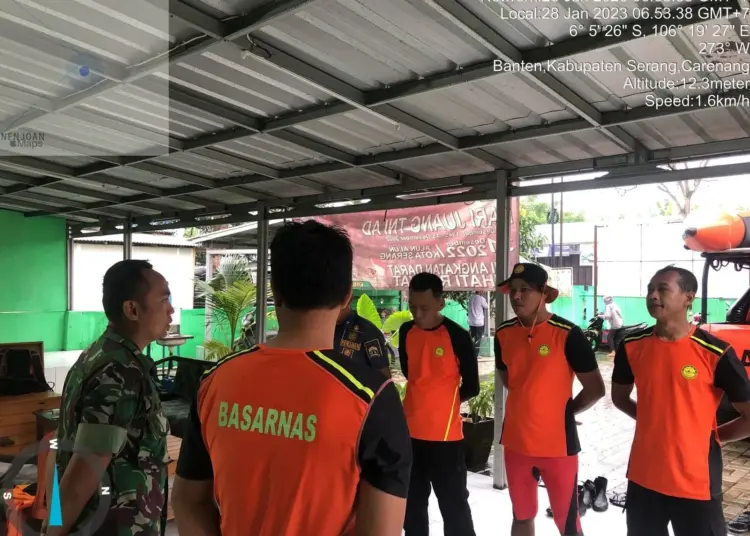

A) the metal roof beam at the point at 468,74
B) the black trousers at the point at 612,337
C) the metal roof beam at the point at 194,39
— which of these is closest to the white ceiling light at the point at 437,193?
the metal roof beam at the point at 468,74

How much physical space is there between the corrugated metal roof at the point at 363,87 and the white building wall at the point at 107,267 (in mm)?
5440

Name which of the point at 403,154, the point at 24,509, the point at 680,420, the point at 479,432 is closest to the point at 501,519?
the point at 479,432

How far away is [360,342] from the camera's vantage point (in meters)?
3.16

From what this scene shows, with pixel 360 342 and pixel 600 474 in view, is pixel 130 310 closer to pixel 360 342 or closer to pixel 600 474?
pixel 360 342

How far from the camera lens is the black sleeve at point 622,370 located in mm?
2676

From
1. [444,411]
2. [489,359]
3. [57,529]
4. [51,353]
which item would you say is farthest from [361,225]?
[489,359]

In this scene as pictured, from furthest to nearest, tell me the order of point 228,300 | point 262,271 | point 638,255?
point 638,255, point 228,300, point 262,271

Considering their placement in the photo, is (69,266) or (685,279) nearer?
(685,279)

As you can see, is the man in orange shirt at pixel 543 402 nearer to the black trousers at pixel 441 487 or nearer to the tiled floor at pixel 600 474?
the black trousers at pixel 441 487

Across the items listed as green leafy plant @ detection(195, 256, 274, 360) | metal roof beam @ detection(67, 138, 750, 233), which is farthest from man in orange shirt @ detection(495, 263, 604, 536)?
A: green leafy plant @ detection(195, 256, 274, 360)

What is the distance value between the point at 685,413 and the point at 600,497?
2.12m

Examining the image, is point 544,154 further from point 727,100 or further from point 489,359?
point 489,359

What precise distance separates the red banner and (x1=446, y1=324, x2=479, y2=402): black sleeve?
67.8 inches

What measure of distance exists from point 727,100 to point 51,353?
32.6 feet
